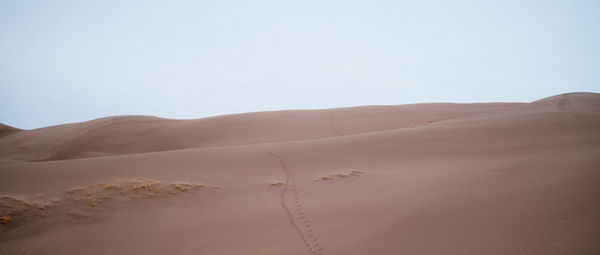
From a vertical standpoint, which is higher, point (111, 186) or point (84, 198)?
point (111, 186)

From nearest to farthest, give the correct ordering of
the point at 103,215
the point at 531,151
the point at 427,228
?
the point at 427,228 < the point at 103,215 < the point at 531,151

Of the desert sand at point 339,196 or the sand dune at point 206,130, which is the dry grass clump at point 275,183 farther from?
the sand dune at point 206,130

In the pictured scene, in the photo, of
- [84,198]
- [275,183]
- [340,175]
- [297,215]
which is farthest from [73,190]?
[340,175]

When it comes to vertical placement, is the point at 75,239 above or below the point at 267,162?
below

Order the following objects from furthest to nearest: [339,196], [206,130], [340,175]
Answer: [206,130]
[340,175]
[339,196]

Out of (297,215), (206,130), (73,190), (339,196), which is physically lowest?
(297,215)

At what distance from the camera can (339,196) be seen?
16.2 ft

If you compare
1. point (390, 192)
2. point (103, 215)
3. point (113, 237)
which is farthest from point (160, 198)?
point (390, 192)

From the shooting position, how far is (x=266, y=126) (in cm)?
1453

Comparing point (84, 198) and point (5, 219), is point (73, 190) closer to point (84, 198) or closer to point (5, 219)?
point (84, 198)

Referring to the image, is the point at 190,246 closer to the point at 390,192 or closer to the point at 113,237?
the point at 113,237

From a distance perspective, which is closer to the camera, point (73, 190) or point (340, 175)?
point (73, 190)

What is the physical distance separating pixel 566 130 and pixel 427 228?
5.84 m

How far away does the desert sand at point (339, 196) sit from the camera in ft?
11.0
